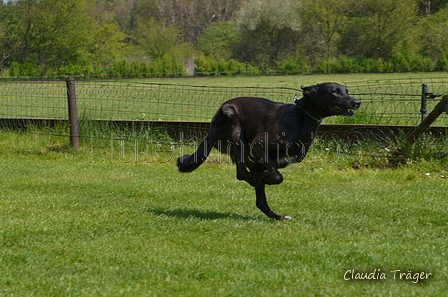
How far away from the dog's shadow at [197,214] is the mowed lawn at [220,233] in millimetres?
13

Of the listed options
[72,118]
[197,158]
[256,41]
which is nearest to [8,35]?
[256,41]

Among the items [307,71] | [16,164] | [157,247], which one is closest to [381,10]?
[307,71]

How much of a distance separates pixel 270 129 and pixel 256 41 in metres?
65.0

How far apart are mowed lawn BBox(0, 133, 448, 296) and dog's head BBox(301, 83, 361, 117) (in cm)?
129

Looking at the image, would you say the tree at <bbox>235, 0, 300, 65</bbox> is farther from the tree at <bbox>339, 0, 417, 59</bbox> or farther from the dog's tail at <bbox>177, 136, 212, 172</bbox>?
the dog's tail at <bbox>177, 136, 212, 172</bbox>

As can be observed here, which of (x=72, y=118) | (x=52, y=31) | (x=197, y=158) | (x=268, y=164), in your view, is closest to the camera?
(x=268, y=164)

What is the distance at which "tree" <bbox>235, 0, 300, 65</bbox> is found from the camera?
68.5m

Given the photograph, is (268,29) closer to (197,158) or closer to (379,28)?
(379,28)

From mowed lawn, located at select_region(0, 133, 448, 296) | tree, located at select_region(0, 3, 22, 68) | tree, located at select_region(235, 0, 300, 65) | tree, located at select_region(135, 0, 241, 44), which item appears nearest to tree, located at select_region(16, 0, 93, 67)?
tree, located at select_region(0, 3, 22, 68)

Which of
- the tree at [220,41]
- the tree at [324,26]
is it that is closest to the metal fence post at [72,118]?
the tree at [324,26]

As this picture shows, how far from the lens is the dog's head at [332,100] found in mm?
5938

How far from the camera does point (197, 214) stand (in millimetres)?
6852

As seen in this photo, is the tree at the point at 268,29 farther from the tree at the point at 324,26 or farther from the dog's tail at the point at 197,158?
the dog's tail at the point at 197,158

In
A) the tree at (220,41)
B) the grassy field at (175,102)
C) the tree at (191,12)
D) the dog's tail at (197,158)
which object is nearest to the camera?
the dog's tail at (197,158)
